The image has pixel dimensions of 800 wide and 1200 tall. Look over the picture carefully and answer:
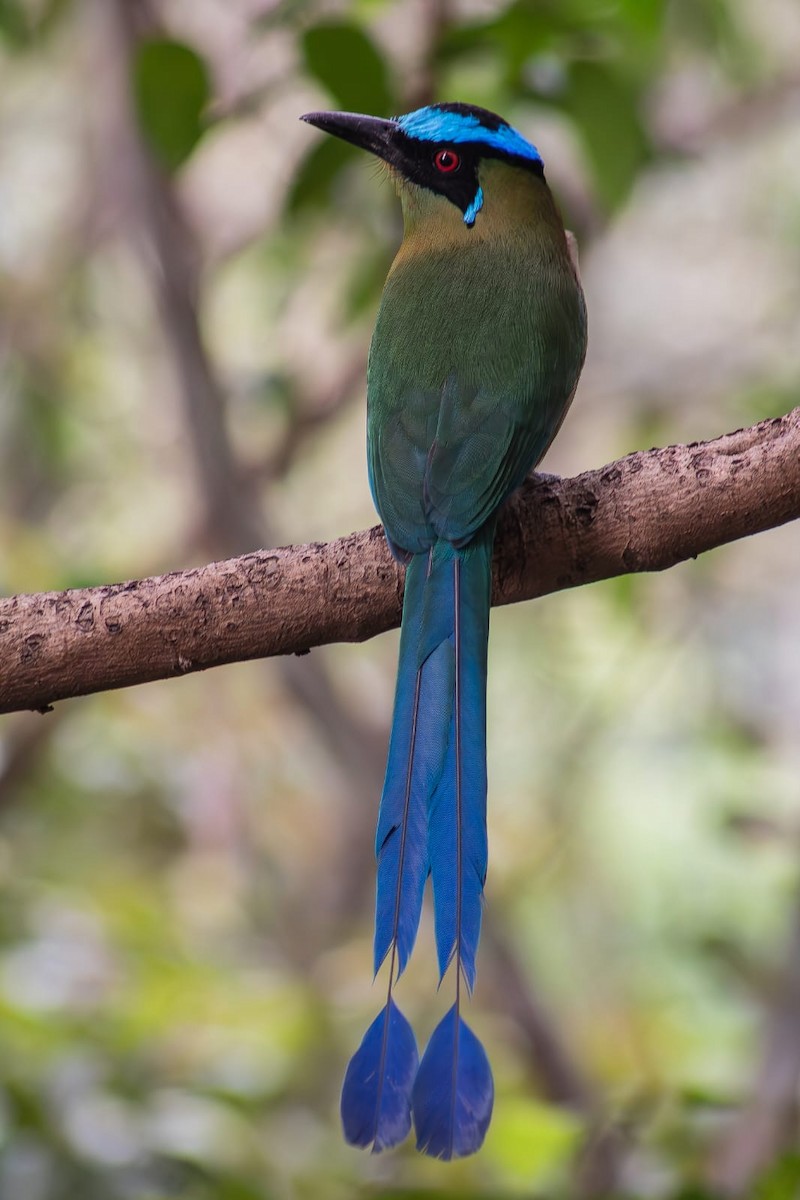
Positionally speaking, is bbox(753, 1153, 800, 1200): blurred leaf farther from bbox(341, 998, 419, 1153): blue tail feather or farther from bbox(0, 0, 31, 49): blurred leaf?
bbox(0, 0, 31, 49): blurred leaf

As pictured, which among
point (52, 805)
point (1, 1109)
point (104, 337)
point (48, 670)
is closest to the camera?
point (48, 670)

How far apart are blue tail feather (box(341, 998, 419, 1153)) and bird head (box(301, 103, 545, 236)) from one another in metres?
1.15

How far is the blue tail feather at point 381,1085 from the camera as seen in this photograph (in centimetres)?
129

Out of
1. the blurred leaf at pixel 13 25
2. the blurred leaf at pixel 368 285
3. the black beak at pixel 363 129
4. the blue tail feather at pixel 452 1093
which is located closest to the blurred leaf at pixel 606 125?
the black beak at pixel 363 129

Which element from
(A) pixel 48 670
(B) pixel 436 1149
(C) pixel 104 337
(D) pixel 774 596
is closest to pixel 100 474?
(C) pixel 104 337

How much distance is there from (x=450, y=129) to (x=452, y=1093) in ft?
4.22

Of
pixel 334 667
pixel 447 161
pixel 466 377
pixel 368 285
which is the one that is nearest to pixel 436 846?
pixel 466 377

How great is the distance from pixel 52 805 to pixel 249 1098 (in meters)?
1.86

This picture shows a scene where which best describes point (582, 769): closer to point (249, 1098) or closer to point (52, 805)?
point (52, 805)

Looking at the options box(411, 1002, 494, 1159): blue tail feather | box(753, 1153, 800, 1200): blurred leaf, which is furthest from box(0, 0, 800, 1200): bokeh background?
box(411, 1002, 494, 1159): blue tail feather

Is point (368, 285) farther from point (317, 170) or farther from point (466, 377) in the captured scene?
point (466, 377)

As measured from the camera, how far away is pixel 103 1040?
2260mm

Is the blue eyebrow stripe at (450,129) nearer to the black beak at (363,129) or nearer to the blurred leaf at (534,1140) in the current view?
the black beak at (363,129)

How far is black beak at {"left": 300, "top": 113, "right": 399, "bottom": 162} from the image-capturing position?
1.96 m
